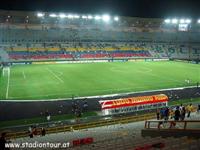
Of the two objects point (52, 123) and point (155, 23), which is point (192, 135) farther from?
point (155, 23)

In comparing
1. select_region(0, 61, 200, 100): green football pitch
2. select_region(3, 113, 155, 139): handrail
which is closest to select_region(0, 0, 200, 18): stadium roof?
select_region(3, 113, 155, 139): handrail

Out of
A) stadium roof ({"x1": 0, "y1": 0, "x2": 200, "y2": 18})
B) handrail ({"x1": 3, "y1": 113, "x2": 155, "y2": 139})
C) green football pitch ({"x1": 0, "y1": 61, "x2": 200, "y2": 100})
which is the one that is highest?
stadium roof ({"x1": 0, "y1": 0, "x2": 200, "y2": 18})

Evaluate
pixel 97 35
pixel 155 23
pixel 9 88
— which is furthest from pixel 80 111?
pixel 155 23

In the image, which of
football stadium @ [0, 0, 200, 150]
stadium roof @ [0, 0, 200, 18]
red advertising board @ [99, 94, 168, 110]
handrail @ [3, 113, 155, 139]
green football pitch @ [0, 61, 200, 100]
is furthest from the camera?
green football pitch @ [0, 61, 200, 100]

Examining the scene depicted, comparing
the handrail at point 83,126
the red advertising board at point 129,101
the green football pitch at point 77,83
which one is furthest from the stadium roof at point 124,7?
the green football pitch at point 77,83

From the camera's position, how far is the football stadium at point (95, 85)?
50.5ft

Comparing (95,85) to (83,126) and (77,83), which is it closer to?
(77,83)

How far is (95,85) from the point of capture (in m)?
38.8

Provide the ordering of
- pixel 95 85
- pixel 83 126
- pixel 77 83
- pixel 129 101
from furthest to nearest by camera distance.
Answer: pixel 77 83, pixel 95 85, pixel 129 101, pixel 83 126

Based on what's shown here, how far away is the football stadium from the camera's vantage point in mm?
15405

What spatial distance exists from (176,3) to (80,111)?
47.8ft

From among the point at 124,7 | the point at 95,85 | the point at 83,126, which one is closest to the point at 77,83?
the point at 95,85

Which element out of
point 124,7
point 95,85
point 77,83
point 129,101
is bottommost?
point 95,85

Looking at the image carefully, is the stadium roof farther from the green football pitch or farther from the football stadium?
the green football pitch
